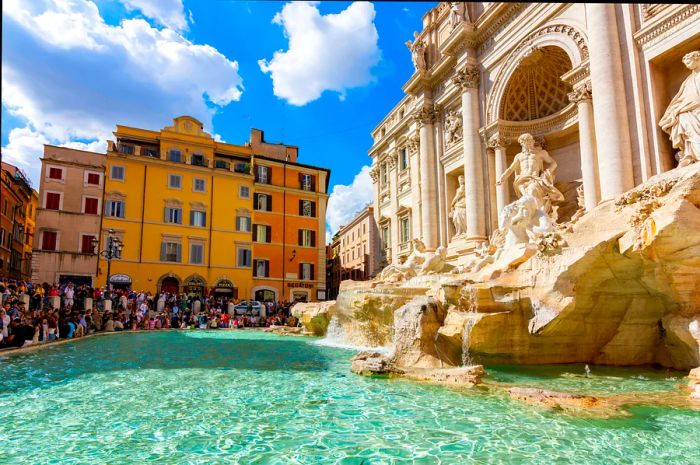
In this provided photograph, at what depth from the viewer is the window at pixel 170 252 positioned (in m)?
32.1

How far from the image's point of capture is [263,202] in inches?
1449

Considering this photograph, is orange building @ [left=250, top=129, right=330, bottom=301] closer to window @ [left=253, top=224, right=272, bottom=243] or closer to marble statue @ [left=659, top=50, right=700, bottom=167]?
window @ [left=253, top=224, right=272, bottom=243]

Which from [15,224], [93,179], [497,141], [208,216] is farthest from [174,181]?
[497,141]

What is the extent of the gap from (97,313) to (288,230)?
62.8 ft

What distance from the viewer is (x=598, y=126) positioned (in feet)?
45.9

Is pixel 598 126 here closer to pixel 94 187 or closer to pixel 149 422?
pixel 149 422

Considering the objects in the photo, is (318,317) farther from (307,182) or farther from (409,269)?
(307,182)

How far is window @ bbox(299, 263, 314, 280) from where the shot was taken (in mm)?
37000

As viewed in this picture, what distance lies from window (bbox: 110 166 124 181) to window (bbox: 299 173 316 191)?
43.7 feet

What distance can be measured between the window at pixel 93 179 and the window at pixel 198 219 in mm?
6317

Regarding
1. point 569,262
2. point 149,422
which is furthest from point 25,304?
point 569,262

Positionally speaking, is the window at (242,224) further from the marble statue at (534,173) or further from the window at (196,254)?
the marble statue at (534,173)

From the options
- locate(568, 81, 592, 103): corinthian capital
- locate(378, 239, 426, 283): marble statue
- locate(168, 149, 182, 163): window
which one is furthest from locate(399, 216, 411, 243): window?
locate(168, 149, 182, 163): window

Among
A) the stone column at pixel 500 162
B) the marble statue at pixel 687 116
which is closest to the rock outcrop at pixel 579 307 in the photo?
the marble statue at pixel 687 116
